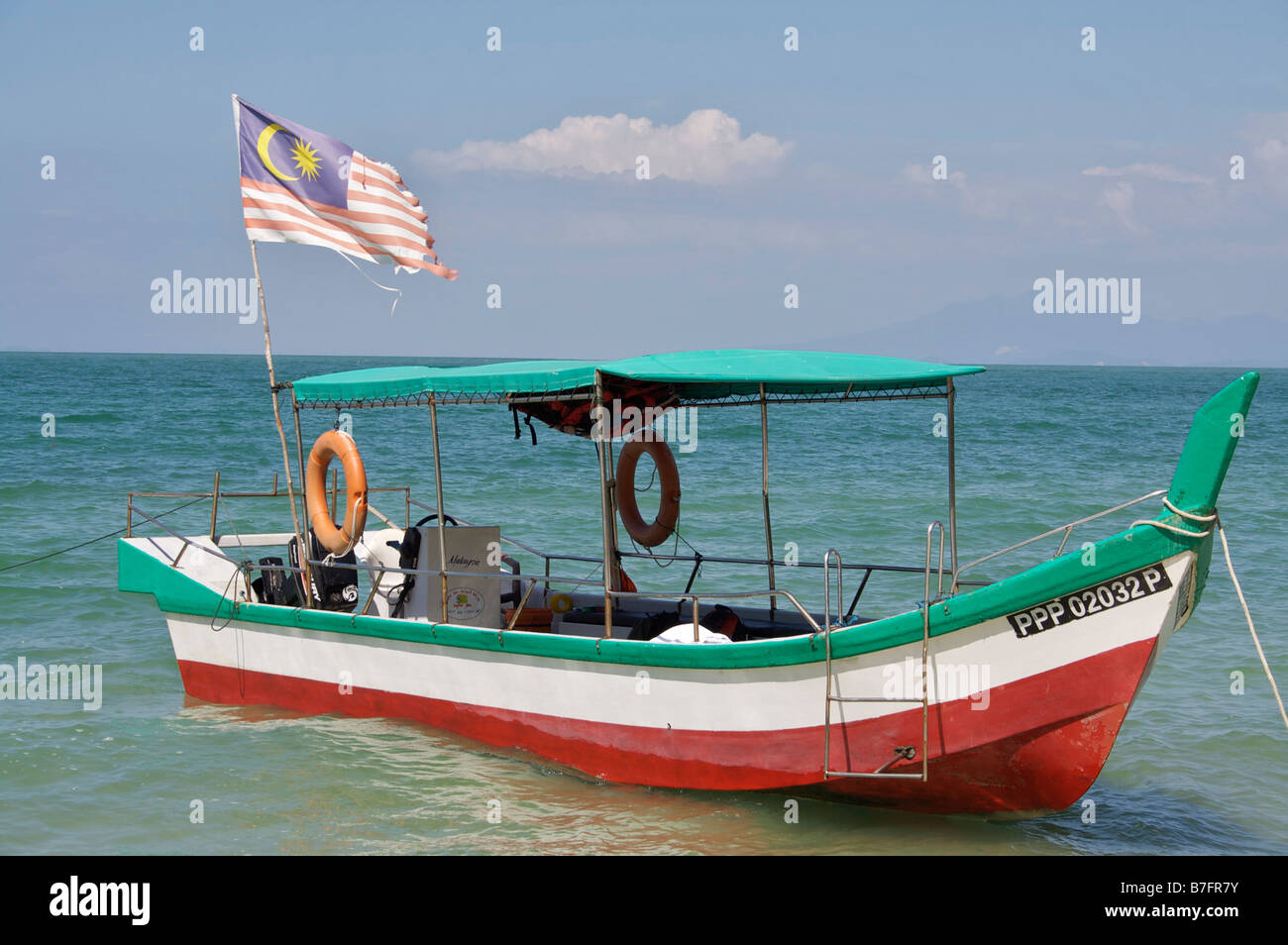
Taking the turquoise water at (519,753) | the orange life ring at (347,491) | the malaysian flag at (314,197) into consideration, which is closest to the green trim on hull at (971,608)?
the orange life ring at (347,491)

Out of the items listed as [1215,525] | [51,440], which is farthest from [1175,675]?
[51,440]

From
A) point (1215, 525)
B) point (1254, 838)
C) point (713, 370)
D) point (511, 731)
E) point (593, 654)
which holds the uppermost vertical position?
point (713, 370)

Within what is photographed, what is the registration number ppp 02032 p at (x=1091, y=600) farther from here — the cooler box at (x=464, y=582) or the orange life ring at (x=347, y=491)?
the orange life ring at (x=347, y=491)

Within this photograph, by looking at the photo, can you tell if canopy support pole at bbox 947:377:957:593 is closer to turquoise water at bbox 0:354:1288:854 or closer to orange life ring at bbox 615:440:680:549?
turquoise water at bbox 0:354:1288:854

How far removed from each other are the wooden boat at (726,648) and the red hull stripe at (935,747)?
1cm

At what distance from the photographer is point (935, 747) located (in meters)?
7.61

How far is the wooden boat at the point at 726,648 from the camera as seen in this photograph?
7105mm

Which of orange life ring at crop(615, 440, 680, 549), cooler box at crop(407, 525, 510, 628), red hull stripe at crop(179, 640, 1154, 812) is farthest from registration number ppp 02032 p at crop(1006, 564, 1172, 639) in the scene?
cooler box at crop(407, 525, 510, 628)

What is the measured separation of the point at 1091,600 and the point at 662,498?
13.9 ft

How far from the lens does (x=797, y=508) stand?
23.5 meters

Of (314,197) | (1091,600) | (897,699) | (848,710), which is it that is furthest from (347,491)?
(1091,600)
